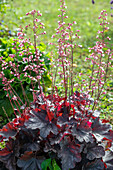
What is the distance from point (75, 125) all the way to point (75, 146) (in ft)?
0.59

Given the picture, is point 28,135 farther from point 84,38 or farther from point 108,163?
point 84,38

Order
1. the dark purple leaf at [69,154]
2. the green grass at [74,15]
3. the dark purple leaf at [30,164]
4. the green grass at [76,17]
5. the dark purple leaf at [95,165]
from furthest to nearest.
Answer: the green grass at [74,15]
the green grass at [76,17]
the dark purple leaf at [95,165]
the dark purple leaf at [30,164]
the dark purple leaf at [69,154]

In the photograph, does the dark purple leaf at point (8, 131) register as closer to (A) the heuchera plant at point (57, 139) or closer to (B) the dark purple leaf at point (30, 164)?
(A) the heuchera plant at point (57, 139)

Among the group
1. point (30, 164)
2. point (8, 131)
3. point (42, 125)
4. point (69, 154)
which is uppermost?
point (42, 125)

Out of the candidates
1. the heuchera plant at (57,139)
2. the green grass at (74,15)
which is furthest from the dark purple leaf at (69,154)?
the green grass at (74,15)

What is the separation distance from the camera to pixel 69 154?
182 centimetres

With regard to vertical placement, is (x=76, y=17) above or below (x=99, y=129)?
above

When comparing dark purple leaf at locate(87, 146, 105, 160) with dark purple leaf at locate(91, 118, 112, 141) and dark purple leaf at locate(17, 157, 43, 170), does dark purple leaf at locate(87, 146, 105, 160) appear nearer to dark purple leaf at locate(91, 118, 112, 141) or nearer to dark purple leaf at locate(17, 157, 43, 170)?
dark purple leaf at locate(91, 118, 112, 141)

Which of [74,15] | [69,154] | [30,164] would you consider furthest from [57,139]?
[74,15]

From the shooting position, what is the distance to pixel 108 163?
6.97 ft

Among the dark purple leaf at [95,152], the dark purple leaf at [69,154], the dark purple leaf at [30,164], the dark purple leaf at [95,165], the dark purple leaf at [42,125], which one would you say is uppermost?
the dark purple leaf at [42,125]

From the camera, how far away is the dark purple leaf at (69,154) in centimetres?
177

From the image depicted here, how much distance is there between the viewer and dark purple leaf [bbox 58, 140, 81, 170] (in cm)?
177

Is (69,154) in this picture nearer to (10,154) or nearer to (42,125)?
(42,125)
